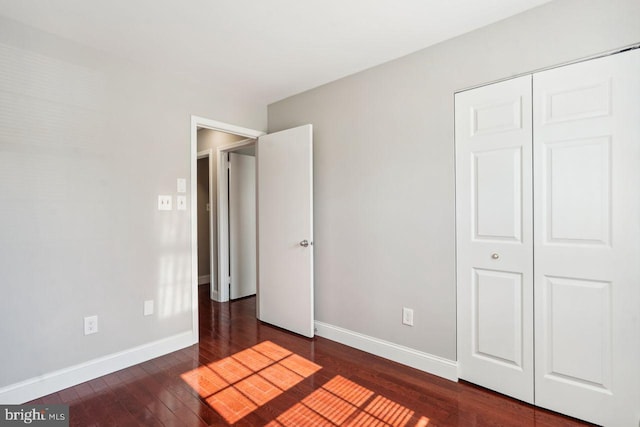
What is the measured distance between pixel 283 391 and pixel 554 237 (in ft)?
6.37

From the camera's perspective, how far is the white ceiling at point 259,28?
1856 millimetres

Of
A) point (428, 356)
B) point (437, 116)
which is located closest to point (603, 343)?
point (428, 356)

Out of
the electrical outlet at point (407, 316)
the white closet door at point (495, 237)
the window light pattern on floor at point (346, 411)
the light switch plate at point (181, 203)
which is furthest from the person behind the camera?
the light switch plate at point (181, 203)

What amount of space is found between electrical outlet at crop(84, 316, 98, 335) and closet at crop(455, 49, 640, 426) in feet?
8.60

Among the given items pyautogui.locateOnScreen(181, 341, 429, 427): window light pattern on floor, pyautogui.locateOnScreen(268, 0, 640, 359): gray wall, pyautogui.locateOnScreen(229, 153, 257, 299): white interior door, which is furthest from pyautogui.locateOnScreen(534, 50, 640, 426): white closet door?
pyautogui.locateOnScreen(229, 153, 257, 299): white interior door

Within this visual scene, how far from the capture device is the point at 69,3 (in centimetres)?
181

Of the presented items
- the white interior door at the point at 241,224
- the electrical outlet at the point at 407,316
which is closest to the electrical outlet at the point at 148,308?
the white interior door at the point at 241,224

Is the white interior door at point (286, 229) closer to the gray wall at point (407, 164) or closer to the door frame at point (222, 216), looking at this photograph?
the gray wall at point (407, 164)

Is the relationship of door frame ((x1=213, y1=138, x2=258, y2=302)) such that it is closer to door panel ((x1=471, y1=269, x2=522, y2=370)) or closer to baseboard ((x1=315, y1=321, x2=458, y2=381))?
baseboard ((x1=315, y1=321, x2=458, y2=381))

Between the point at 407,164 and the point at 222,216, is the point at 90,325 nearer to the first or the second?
the point at 222,216

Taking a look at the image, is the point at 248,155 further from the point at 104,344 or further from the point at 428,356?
the point at 428,356

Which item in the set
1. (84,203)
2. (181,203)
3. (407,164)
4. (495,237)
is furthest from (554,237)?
(84,203)

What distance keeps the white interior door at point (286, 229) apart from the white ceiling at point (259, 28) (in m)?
0.76

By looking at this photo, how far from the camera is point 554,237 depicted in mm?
1854
